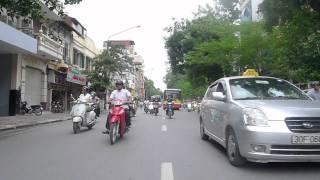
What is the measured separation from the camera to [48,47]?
104ft

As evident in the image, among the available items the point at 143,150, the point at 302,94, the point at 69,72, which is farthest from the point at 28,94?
the point at 302,94

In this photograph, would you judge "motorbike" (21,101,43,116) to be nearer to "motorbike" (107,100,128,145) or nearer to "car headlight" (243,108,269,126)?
"motorbike" (107,100,128,145)

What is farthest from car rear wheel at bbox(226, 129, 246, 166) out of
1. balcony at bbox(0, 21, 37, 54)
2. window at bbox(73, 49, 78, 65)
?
window at bbox(73, 49, 78, 65)

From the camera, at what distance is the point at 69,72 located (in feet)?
132

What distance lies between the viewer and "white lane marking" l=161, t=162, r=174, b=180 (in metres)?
7.49

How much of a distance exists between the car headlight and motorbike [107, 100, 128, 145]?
4.84 meters

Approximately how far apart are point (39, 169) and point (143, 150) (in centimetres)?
297

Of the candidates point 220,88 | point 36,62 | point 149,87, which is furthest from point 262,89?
point 149,87

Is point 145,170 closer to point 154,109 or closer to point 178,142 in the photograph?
→ point 178,142

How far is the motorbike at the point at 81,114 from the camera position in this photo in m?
15.6

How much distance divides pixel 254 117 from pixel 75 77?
3573 cm

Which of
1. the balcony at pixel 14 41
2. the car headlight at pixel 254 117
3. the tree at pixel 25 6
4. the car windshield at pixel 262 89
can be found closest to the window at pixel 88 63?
the balcony at pixel 14 41

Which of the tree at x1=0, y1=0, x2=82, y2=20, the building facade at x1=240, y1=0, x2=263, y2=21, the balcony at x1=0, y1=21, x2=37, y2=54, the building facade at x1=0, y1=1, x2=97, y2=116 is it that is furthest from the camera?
the building facade at x1=240, y1=0, x2=263, y2=21

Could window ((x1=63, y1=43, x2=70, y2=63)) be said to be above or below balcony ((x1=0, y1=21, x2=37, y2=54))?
above
